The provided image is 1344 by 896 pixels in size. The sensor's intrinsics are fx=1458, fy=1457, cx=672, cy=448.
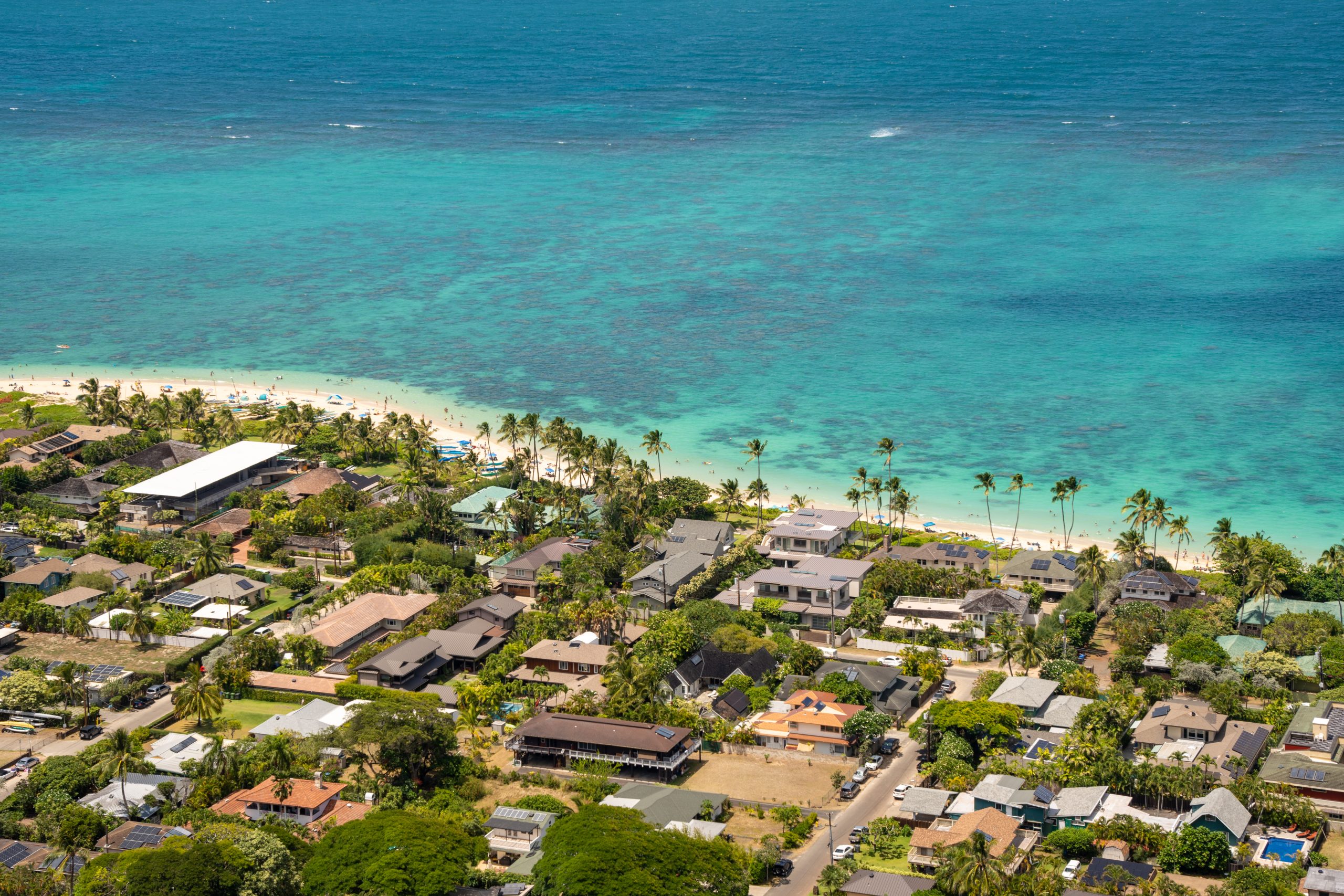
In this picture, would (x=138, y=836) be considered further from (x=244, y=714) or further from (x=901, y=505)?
(x=901, y=505)

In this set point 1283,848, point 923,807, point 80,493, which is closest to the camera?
point 1283,848

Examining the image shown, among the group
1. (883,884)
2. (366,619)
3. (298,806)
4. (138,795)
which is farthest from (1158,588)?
(138,795)

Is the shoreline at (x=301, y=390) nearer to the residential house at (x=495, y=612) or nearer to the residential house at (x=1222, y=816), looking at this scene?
the residential house at (x=495, y=612)

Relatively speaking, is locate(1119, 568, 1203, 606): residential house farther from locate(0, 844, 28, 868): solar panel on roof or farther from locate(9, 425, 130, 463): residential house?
locate(9, 425, 130, 463): residential house

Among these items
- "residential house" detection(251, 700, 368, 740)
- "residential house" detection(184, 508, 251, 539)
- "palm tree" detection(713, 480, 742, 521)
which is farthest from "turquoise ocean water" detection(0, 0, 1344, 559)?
"residential house" detection(251, 700, 368, 740)

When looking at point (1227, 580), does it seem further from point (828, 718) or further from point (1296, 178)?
point (1296, 178)

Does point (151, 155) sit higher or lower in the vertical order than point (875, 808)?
higher

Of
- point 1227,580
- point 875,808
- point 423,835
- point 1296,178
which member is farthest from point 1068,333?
point 423,835
